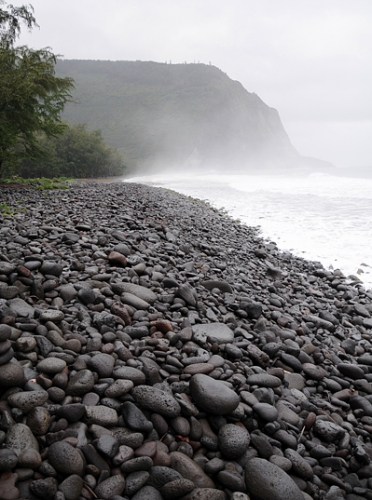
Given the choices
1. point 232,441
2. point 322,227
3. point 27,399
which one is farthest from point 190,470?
point 322,227

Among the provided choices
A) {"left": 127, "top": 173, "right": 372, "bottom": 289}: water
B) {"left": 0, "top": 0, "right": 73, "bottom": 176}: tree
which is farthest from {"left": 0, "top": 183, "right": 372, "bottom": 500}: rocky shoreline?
Result: {"left": 0, "top": 0, "right": 73, "bottom": 176}: tree

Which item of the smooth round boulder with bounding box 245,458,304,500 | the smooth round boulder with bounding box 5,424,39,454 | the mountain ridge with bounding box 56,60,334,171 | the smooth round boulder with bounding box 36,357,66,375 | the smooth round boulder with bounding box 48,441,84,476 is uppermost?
the mountain ridge with bounding box 56,60,334,171

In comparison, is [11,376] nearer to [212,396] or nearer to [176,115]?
[212,396]

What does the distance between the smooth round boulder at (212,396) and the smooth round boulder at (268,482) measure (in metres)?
0.39

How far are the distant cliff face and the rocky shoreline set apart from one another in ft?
279

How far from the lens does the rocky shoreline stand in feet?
6.22

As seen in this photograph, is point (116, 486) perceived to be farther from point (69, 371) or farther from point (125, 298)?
point (125, 298)

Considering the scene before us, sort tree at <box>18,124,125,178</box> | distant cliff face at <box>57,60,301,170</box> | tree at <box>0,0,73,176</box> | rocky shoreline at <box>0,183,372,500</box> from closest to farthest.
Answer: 1. rocky shoreline at <box>0,183,372,500</box>
2. tree at <box>0,0,73,176</box>
3. tree at <box>18,124,125,178</box>
4. distant cliff face at <box>57,60,301,170</box>

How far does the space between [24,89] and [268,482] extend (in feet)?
38.0

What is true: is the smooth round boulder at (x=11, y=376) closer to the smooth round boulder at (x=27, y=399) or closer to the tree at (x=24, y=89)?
the smooth round boulder at (x=27, y=399)

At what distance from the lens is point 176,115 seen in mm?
131125

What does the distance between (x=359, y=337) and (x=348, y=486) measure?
7.86 ft

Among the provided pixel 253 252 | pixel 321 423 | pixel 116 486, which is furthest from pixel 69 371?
pixel 253 252

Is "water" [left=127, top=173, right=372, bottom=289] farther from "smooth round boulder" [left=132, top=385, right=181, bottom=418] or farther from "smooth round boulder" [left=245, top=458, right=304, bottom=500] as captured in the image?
"smooth round boulder" [left=132, top=385, right=181, bottom=418]
